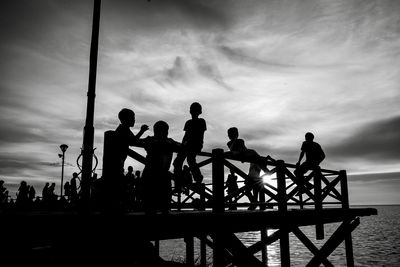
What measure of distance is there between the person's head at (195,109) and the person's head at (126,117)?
1.52m

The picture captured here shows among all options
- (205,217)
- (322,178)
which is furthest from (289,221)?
(205,217)

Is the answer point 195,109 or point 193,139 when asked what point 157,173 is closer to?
point 193,139

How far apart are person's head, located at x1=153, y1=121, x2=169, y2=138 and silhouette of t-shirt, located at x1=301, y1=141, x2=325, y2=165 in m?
5.99

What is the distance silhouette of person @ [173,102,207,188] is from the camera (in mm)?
5672

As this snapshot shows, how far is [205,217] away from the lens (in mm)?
5129

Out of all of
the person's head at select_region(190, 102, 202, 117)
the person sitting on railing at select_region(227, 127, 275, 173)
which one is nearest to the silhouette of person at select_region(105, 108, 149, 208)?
the person's head at select_region(190, 102, 202, 117)

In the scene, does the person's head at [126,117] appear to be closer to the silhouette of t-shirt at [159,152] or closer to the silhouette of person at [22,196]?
the silhouette of t-shirt at [159,152]

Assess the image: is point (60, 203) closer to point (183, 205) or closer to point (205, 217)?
point (183, 205)

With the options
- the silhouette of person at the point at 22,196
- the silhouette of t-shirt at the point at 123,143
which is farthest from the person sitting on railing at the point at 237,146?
the silhouette of person at the point at 22,196

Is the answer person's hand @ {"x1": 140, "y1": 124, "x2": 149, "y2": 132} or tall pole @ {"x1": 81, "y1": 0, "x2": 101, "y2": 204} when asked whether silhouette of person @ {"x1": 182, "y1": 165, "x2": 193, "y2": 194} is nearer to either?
person's hand @ {"x1": 140, "y1": 124, "x2": 149, "y2": 132}

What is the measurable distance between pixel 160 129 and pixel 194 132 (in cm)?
118

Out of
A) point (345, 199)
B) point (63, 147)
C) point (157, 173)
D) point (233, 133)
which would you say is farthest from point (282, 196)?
point (63, 147)

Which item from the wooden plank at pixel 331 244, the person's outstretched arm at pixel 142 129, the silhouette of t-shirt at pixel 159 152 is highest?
the person's outstretched arm at pixel 142 129

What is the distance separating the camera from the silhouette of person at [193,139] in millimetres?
5672
